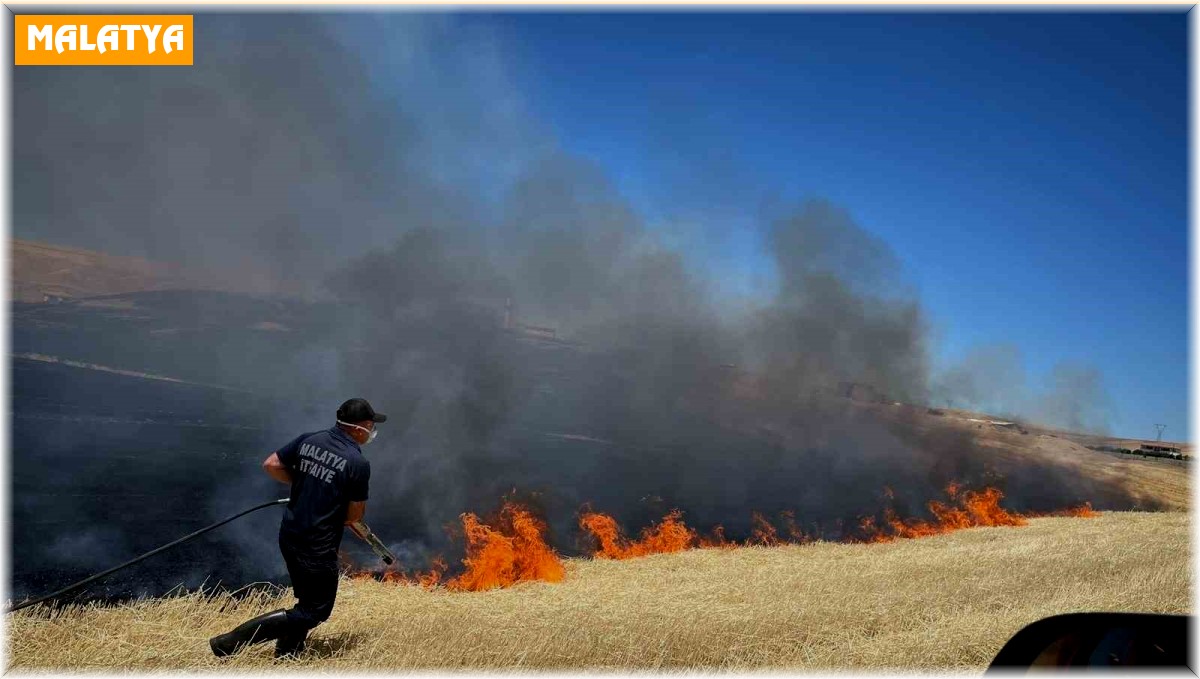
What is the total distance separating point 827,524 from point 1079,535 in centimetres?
629

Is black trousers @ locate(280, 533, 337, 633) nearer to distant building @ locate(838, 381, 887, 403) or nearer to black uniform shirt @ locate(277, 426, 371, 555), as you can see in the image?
black uniform shirt @ locate(277, 426, 371, 555)

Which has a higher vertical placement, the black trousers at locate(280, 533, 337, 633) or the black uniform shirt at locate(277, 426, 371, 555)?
the black uniform shirt at locate(277, 426, 371, 555)

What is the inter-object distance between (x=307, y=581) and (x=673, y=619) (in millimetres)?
2943

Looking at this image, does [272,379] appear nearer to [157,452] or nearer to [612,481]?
[157,452]

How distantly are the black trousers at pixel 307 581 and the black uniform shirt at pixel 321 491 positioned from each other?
0.04 m

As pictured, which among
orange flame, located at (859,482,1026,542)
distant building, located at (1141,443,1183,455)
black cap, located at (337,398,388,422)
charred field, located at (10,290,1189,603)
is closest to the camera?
black cap, located at (337,398,388,422)

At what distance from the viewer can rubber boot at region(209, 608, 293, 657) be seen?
4.86 meters

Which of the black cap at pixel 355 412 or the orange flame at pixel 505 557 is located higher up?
the black cap at pixel 355 412

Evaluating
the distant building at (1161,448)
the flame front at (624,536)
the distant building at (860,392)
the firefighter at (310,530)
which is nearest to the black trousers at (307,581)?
the firefighter at (310,530)

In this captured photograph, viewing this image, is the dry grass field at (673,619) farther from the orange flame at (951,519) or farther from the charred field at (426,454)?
the orange flame at (951,519)

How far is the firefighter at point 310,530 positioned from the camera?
16.1 ft

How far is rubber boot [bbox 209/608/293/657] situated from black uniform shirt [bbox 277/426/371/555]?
0.49m

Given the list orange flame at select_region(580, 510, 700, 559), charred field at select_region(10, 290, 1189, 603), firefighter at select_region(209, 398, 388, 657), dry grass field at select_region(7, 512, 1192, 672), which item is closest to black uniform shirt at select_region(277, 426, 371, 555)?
firefighter at select_region(209, 398, 388, 657)

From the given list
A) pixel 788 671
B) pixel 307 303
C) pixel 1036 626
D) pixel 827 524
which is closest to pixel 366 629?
pixel 788 671
